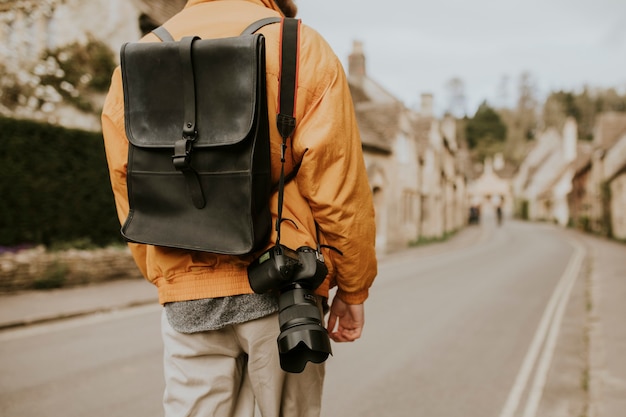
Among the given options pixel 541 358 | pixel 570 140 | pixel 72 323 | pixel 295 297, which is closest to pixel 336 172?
pixel 295 297

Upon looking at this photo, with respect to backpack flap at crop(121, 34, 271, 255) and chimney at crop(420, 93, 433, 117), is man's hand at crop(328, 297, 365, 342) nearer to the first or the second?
backpack flap at crop(121, 34, 271, 255)

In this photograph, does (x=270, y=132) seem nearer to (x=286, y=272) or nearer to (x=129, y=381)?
(x=286, y=272)

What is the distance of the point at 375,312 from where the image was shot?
8.93 metres

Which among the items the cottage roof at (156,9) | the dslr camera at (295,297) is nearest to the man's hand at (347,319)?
the dslr camera at (295,297)

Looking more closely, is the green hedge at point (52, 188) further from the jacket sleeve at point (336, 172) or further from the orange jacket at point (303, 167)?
Result: the jacket sleeve at point (336, 172)

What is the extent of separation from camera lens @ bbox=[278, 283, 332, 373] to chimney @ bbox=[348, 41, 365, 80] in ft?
102

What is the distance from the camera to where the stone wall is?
32.9 feet

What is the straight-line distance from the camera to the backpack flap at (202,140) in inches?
63.7

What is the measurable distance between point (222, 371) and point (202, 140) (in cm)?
74

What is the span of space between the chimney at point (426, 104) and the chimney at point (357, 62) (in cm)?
583

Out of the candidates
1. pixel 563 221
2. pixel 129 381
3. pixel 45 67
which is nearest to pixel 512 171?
pixel 563 221

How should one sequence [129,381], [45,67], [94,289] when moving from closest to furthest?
[129,381]
[94,289]
[45,67]

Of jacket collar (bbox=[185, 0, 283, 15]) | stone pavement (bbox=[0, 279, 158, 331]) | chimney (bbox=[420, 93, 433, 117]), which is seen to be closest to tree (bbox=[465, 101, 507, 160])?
chimney (bbox=[420, 93, 433, 117])

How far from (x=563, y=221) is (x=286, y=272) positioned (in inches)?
2318
